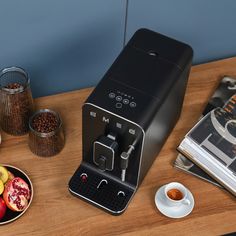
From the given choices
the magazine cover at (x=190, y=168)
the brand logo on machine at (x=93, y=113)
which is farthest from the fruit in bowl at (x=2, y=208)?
the magazine cover at (x=190, y=168)

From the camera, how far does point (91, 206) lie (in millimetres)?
1329

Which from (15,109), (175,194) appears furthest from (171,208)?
(15,109)

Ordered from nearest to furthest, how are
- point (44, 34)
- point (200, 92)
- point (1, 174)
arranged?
point (1, 174)
point (44, 34)
point (200, 92)

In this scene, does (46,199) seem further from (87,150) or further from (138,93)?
(138,93)

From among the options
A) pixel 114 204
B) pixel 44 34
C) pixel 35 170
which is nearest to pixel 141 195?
pixel 114 204

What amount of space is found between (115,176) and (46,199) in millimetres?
199

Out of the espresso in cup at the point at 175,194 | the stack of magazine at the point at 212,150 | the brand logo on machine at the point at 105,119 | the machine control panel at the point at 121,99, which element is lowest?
the espresso in cup at the point at 175,194

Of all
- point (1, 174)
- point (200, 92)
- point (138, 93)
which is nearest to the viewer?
point (138, 93)

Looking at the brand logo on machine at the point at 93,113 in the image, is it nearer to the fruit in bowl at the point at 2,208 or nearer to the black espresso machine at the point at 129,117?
the black espresso machine at the point at 129,117

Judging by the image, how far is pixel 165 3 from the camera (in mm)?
1521

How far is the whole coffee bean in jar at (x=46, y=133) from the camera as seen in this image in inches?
53.4

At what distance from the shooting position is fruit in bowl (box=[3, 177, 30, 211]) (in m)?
1.29

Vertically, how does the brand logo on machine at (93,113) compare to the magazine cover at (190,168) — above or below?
above

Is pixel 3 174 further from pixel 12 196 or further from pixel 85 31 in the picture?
pixel 85 31
